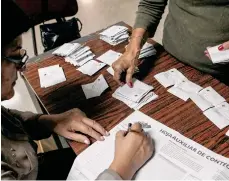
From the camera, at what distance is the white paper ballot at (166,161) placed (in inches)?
41.7

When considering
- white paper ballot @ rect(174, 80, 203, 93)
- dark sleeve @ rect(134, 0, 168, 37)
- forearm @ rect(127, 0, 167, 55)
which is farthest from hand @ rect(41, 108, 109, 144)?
dark sleeve @ rect(134, 0, 168, 37)

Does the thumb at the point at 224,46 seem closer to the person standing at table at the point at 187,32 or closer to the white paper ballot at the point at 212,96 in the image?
the person standing at table at the point at 187,32

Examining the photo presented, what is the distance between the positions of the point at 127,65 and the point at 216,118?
19.9 inches

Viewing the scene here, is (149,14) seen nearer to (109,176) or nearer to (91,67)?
(91,67)

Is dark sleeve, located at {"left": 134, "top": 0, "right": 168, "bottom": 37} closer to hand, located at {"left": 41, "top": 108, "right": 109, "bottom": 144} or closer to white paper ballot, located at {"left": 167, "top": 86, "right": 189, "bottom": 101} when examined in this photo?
white paper ballot, located at {"left": 167, "top": 86, "right": 189, "bottom": 101}

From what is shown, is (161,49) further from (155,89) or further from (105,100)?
(105,100)

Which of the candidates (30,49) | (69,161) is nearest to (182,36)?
(69,161)

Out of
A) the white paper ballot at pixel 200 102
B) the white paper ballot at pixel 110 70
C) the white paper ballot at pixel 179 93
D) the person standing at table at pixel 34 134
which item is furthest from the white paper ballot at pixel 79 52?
the white paper ballot at pixel 200 102

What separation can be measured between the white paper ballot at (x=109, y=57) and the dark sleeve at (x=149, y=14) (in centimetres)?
19

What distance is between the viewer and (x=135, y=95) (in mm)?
1379

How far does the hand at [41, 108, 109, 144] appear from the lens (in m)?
1.21

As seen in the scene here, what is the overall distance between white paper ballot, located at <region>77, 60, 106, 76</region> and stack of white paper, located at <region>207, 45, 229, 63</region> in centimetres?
56

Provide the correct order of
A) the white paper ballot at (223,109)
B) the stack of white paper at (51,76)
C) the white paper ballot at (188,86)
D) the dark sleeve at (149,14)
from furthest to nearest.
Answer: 1. the dark sleeve at (149,14)
2. the stack of white paper at (51,76)
3. the white paper ballot at (188,86)
4. the white paper ballot at (223,109)

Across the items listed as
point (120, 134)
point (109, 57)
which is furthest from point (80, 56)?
point (120, 134)
